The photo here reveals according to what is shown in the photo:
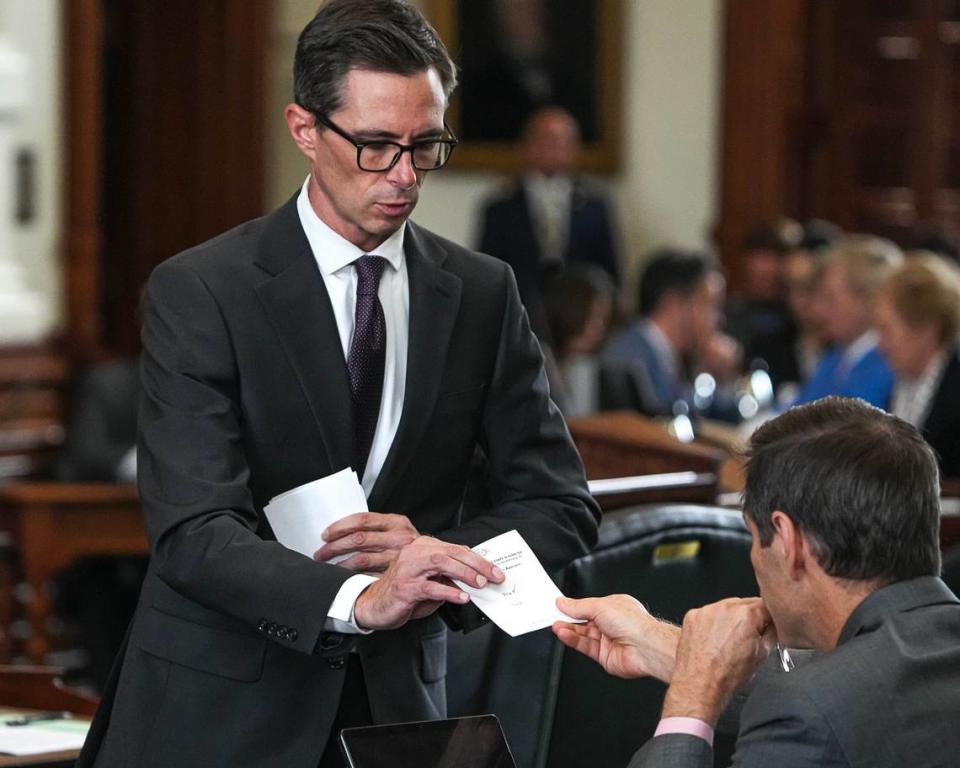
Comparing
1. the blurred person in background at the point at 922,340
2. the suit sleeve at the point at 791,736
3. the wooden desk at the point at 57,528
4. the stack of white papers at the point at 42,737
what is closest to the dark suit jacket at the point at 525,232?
the blurred person in background at the point at 922,340

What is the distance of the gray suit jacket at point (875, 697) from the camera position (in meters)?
1.93

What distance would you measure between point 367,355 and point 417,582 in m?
0.37

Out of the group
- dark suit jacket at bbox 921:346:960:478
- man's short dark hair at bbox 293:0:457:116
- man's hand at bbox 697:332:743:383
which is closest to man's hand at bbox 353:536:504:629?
man's short dark hair at bbox 293:0:457:116

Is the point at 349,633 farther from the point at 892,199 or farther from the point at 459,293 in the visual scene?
the point at 892,199

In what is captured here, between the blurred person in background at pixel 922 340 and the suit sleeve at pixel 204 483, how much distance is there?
12.2 feet

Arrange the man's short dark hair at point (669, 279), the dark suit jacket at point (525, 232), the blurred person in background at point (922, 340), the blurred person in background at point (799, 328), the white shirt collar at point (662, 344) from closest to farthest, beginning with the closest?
1. the blurred person in background at point (922, 340)
2. the white shirt collar at point (662, 344)
3. the man's short dark hair at point (669, 279)
4. the blurred person in background at point (799, 328)
5. the dark suit jacket at point (525, 232)

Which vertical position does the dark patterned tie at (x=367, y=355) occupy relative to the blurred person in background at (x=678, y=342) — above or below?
above

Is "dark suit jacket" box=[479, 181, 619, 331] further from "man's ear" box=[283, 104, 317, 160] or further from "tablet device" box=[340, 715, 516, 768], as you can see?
"tablet device" box=[340, 715, 516, 768]

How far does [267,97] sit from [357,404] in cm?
631

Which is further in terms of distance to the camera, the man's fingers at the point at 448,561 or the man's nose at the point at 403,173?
the man's nose at the point at 403,173

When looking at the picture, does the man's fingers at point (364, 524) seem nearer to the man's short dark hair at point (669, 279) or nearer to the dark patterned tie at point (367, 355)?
the dark patterned tie at point (367, 355)

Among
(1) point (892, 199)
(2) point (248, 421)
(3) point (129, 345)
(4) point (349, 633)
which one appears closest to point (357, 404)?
(2) point (248, 421)

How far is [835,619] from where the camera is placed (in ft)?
6.87

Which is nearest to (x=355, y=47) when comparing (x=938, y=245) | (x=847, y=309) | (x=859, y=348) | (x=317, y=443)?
(x=317, y=443)
